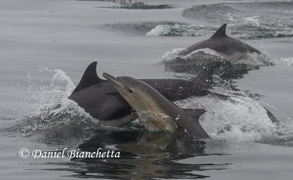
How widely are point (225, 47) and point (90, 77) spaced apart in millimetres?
8499

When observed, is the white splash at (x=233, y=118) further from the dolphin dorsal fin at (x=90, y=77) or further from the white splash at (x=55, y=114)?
the white splash at (x=55, y=114)

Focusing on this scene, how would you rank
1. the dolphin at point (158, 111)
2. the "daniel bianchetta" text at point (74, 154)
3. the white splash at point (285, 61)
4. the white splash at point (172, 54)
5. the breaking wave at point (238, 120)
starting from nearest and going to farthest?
the "daniel bianchetta" text at point (74, 154) < the dolphin at point (158, 111) < the breaking wave at point (238, 120) < the white splash at point (285, 61) < the white splash at point (172, 54)

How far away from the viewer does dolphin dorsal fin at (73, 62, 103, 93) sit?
11.9 m

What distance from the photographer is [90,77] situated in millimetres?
12047

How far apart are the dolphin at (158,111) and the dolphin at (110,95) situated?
0.30 metres

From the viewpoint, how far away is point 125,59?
1902 centimetres

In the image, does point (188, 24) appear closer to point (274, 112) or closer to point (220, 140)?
point (274, 112)

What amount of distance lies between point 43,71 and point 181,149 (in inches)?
266

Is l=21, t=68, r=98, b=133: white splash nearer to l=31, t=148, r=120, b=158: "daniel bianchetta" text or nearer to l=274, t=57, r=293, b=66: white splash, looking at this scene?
l=31, t=148, r=120, b=158: "daniel bianchetta" text

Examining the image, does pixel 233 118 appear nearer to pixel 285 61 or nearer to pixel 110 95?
pixel 110 95

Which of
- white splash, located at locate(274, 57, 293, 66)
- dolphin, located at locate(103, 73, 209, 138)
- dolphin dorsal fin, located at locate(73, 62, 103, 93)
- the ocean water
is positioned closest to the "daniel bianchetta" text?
the ocean water

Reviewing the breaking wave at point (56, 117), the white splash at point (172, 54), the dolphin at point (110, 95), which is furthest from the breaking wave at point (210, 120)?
the white splash at point (172, 54)

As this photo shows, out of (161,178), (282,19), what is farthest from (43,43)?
(161,178)

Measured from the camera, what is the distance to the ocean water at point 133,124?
32.5 ft
